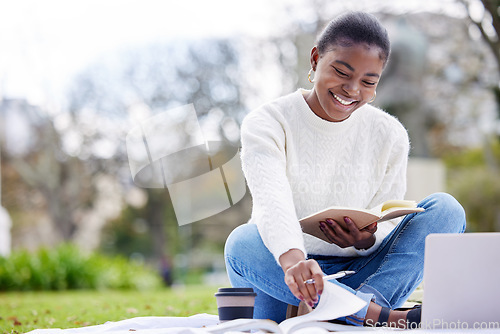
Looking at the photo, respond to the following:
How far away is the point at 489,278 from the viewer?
1604 millimetres

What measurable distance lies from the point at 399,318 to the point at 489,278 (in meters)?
0.29

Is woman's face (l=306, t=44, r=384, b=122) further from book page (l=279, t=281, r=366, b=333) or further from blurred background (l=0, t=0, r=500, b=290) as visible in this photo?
blurred background (l=0, t=0, r=500, b=290)

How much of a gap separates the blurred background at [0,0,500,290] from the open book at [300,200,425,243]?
945 centimetres

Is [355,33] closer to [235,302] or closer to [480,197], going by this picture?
[235,302]

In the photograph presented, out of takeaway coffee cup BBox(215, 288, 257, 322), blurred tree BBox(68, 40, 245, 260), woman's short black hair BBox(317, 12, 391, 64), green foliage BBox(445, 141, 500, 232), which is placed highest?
blurred tree BBox(68, 40, 245, 260)

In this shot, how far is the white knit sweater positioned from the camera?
1953mm

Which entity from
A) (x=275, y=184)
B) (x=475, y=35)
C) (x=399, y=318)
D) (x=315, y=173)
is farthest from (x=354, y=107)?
(x=475, y=35)

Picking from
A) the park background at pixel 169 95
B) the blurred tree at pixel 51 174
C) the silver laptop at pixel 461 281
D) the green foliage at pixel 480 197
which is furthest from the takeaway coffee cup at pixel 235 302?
the blurred tree at pixel 51 174

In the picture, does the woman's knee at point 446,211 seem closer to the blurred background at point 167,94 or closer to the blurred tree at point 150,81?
the blurred background at point 167,94

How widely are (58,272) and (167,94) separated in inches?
294

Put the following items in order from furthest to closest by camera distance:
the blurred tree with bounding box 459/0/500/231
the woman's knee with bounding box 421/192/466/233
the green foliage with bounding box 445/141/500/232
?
the green foliage with bounding box 445/141/500/232 < the blurred tree with bounding box 459/0/500/231 < the woman's knee with bounding box 421/192/466/233

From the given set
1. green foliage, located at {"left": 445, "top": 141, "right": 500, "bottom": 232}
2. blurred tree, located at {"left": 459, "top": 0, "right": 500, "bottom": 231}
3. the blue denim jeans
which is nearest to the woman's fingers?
the blue denim jeans

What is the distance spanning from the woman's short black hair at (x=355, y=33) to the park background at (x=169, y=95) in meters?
9.20

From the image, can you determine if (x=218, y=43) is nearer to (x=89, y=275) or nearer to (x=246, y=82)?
(x=246, y=82)
